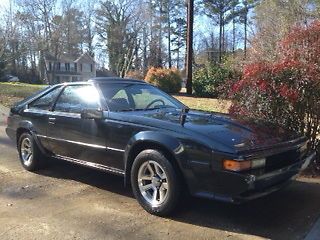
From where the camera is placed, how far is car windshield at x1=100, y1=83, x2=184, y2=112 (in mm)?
5852

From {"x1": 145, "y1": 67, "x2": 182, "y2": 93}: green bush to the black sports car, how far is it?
16.8 meters

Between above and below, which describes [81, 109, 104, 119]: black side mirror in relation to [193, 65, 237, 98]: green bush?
below

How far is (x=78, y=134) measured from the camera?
233 inches

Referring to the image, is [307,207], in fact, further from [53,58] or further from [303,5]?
[53,58]

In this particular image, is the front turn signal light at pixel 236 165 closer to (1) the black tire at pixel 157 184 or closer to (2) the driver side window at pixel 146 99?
(1) the black tire at pixel 157 184

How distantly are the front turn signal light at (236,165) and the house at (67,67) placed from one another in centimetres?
6702

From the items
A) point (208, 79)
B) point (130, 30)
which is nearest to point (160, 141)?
point (208, 79)

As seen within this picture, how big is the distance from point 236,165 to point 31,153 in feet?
12.3

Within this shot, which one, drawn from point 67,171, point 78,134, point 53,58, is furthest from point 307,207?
point 53,58

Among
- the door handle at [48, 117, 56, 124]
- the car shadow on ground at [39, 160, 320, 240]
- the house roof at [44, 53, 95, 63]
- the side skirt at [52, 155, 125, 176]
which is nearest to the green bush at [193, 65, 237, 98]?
the door handle at [48, 117, 56, 124]

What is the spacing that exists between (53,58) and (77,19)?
7531 mm

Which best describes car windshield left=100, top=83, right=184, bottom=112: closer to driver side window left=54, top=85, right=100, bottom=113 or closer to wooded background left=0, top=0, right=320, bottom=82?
driver side window left=54, top=85, right=100, bottom=113

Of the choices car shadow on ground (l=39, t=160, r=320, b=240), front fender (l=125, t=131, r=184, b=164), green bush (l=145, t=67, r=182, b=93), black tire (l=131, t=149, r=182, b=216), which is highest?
green bush (l=145, t=67, r=182, b=93)

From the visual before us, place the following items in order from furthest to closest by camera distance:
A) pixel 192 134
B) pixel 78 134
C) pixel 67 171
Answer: pixel 67 171
pixel 78 134
pixel 192 134
